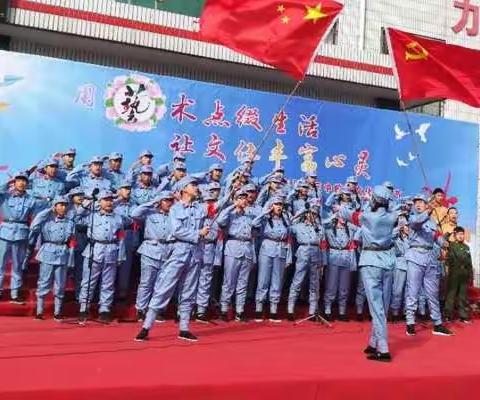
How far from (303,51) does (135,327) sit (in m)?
3.25

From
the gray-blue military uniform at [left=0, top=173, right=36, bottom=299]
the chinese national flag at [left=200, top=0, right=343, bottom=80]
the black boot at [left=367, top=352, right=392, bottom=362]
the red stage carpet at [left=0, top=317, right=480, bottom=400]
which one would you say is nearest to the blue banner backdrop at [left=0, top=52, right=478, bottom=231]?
the gray-blue military uniform at [left=0, top=173, right=36, bottom=299]

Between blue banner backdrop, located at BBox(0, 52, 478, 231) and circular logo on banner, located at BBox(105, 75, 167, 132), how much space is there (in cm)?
1

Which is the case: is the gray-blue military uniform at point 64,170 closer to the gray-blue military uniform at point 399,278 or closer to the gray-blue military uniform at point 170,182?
the gray-blue military uniform at point 170,182

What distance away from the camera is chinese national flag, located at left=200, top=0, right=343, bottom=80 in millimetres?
5484

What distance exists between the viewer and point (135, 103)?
8.10 metres

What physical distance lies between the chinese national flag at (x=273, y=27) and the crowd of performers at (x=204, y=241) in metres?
1.41

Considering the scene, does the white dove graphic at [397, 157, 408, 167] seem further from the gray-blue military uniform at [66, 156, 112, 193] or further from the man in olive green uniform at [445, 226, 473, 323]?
the gray-blue military uniform at [66, 156, 112, 193]

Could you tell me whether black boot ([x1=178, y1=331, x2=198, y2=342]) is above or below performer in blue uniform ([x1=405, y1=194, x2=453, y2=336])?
below

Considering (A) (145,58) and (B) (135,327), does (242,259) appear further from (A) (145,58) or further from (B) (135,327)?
(A) (145,58)

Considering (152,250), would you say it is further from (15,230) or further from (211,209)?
(15,230)

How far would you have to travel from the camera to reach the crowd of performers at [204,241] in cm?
577

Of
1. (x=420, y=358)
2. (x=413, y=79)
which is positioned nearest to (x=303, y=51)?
(x=413, y=79)

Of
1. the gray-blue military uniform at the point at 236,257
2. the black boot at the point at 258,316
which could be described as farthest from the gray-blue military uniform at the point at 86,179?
the black boot at the point at 258,316

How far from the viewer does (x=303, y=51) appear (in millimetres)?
5605
